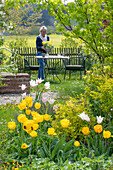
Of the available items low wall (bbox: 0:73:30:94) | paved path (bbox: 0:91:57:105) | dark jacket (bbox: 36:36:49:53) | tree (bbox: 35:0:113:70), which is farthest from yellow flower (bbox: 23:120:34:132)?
dark jacket (bbox: 36:36:49:53)

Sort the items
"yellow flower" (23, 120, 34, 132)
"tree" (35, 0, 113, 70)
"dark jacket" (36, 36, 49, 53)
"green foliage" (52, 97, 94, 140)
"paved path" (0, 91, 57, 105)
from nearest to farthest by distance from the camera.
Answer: "yellow flower" (23, 120, 34, 132) < "green foliage" (52, 97, 94, 140) < "tree" (35, 0, 113, 70) < "paved path" (0, 91, 57, 105) < "dark jacket" (36, 36, 49, 53)

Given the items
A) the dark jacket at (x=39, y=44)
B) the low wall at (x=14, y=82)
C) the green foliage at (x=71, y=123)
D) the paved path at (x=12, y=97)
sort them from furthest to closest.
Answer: the dark jacket at (x=39, y=44), the low wall at (x=14, y=82), the paved path at (x=12, y=97), the green foliage at (x=71, y=123)

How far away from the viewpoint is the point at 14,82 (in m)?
7.09

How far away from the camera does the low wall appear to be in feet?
23.1

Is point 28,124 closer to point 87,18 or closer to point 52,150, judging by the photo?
point 52,150

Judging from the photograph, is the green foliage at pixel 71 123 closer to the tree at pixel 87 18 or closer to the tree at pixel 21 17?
the tree at pixel 87 18

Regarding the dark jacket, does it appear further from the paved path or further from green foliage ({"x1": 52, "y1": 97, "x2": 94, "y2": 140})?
green foliage ({"x1": 52, "y1": 97, "x2": 94, "y2": 140})

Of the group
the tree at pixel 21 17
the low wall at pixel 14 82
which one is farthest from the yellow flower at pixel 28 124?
the tree at pixel 21 17

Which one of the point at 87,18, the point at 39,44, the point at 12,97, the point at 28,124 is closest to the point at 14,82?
the point at 12,97

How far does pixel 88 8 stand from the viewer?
19.1ft

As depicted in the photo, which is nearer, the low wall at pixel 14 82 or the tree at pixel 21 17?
the low wall at pixel 14 82

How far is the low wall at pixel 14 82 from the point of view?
7.05 m

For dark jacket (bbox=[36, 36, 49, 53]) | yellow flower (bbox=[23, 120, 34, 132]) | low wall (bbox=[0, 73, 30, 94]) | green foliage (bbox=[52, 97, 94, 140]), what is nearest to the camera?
yellow flower (bbox=[23, 120, 34, 132])

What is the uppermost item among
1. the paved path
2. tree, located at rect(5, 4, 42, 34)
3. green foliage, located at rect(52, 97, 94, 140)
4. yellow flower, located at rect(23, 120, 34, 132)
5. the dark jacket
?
tree, located at rect(5, 4, 42, 34)
